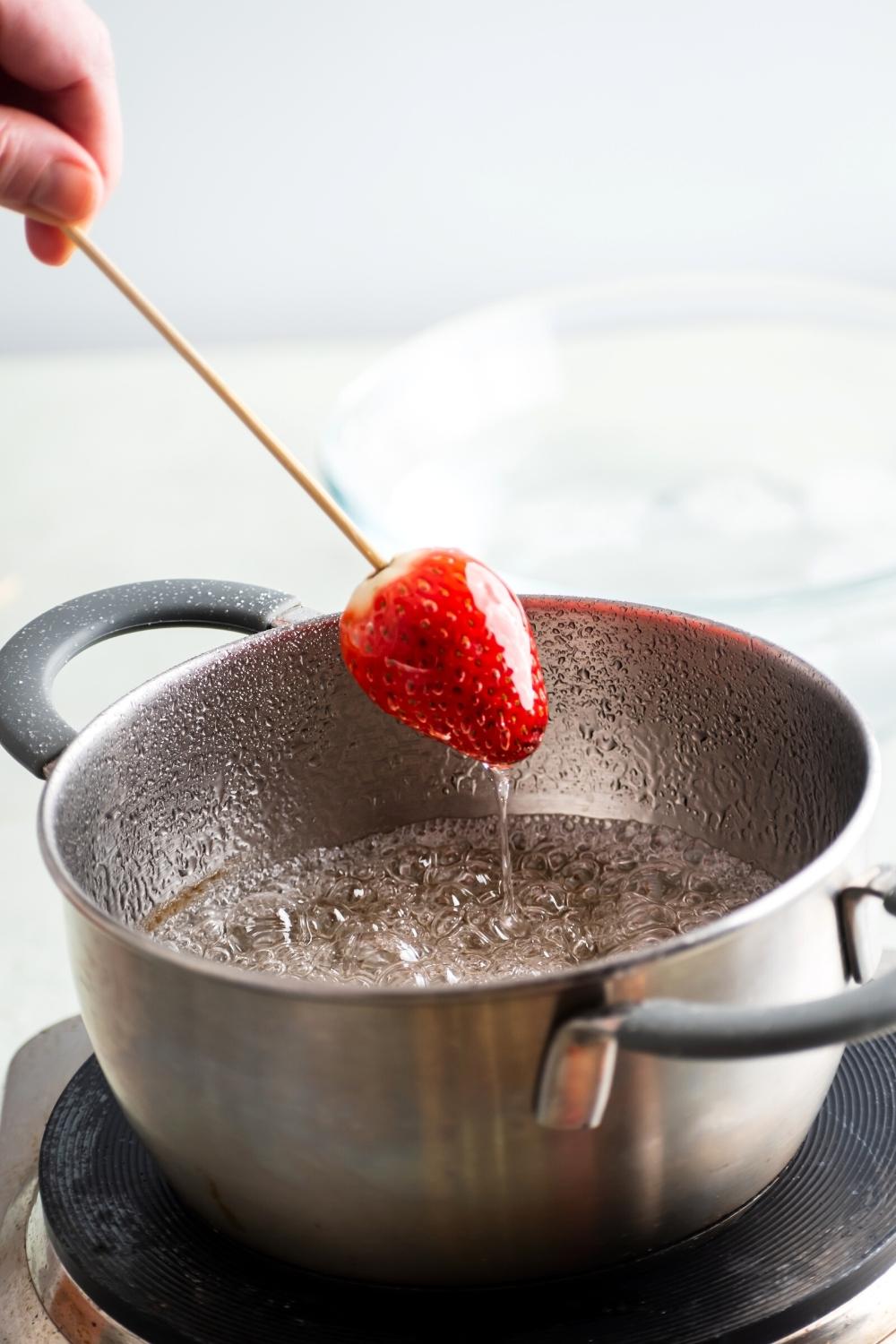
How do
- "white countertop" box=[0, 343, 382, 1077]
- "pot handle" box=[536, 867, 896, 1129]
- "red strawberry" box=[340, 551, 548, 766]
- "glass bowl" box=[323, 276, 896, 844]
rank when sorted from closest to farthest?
1. "pot handle" box=[536, 867, 896, 1129]
2. "red strawberry" box=[340, 551, 548, 766]
3. "white countertop" box=[0, 343, 382, 1077]
4. "glass bowl" box=[323, 276, 896, 844]

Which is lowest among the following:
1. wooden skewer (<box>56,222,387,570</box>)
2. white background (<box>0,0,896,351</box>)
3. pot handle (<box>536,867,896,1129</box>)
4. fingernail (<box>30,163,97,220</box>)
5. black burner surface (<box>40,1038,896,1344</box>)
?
white background (<box>0,0,896,351</box>)

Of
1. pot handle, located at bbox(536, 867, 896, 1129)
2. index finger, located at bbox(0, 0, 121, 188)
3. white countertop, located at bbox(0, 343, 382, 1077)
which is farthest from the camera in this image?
white countertop, located at bbox(0, 343, 382, 1077)

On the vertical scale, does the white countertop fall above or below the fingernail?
below

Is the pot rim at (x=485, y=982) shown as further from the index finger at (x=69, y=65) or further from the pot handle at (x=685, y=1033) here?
the index finger at (x=69, y=65)

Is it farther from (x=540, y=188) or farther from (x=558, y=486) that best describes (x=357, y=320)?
(x=558, y=486)

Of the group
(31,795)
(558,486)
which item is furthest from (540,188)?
(31,795)

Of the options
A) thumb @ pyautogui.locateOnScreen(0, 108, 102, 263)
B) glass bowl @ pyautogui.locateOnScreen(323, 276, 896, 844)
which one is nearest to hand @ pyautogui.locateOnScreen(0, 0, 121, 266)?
thumb @ pyautogui.locateOnScreen(0, 108, 102, 263)

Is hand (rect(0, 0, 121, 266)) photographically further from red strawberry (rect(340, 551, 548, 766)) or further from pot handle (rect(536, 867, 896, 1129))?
pot handle (rect(536, 867, 896, 1129))
